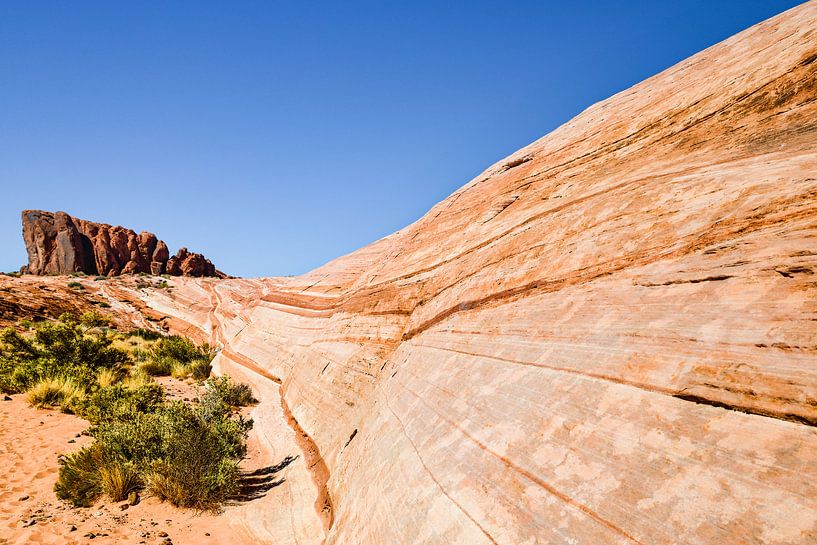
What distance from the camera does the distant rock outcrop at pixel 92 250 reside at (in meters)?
50.8

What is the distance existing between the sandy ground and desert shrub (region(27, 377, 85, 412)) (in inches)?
67.5

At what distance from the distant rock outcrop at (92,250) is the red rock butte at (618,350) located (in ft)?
198

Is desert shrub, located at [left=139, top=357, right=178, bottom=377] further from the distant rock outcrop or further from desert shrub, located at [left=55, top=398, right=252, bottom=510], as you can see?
the distant rock outcrop

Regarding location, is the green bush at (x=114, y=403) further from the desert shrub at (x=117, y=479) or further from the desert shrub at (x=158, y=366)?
the desert shrub at (x=158, y=366)

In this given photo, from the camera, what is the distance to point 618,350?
3.10 m

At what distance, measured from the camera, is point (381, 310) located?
8.68m

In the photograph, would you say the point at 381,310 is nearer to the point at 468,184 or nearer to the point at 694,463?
the point at 468,184

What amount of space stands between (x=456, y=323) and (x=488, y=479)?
274 cm

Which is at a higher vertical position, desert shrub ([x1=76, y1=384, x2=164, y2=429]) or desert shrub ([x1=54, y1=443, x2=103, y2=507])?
desert shrub ([x1=76, y1=384, x2=164, y2=429])

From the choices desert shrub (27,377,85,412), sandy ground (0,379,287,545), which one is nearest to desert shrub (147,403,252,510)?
sandy ground (0,379,287,545)

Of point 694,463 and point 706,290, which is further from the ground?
point 706,290

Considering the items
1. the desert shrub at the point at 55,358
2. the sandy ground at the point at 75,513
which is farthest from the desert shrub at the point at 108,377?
the sandy ground at the point at 75,513

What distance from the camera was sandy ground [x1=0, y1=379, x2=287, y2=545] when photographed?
16.4 ft

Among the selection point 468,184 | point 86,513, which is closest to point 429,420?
point 86,513
